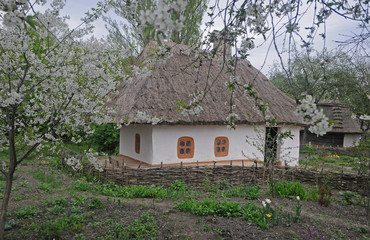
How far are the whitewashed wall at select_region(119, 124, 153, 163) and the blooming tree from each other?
4760 mm

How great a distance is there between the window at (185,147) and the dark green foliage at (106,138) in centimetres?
547

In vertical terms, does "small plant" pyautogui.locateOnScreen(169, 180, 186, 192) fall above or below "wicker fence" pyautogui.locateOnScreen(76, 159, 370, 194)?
below

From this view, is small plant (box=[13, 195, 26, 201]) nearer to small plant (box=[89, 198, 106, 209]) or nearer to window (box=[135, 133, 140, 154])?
small plant (box=[89, 198, 106, 209])

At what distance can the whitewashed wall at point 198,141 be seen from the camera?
9000 mm

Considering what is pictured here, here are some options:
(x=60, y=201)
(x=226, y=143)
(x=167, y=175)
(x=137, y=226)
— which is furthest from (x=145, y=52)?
(x=137, y=226)

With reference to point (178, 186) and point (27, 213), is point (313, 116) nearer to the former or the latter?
point (27, 213)

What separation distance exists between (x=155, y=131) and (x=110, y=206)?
160 inches

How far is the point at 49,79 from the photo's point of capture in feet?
12.1

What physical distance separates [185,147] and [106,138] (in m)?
6.24

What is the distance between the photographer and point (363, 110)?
14766 millimetres

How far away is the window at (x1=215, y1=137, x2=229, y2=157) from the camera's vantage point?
1009 cm

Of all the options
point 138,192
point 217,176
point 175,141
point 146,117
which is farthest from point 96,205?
point 175,141

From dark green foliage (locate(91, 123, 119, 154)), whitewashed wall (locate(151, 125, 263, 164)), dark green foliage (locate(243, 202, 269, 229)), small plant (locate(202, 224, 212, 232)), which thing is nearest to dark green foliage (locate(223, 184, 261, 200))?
dark green foliage (locate(243, 202, 269, 229))

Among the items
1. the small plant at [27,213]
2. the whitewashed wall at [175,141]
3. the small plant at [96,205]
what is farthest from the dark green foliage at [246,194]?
the small plant at [27,213]
